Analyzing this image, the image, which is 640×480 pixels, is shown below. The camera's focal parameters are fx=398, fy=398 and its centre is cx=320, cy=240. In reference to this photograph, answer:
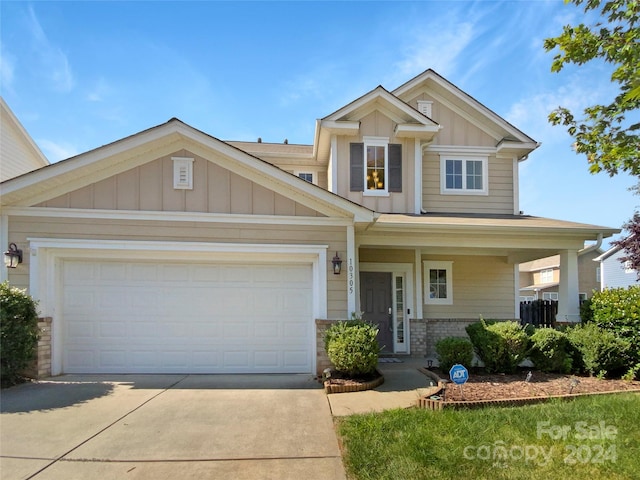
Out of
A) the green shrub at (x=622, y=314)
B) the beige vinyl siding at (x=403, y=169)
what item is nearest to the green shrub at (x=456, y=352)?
the green shrub at (x=622, y=314)

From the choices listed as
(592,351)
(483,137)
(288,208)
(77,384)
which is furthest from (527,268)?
(77,384)

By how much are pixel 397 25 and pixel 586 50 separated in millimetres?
3446

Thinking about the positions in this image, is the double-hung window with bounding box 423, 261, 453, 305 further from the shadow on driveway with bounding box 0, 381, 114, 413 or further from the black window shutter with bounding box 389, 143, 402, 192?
the shadow on driveway with bounding box 0, 381, 114, 413

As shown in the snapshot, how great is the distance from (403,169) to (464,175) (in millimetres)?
1966

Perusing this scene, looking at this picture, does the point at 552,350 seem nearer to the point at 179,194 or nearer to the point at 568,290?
the point at 568,290

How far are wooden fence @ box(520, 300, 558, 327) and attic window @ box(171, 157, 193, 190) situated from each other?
33.8ft

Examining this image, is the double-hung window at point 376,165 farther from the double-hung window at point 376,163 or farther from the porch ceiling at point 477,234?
the porch ceiling at point 477,234

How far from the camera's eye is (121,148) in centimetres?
720

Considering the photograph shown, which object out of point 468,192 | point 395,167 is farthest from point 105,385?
point 468,192

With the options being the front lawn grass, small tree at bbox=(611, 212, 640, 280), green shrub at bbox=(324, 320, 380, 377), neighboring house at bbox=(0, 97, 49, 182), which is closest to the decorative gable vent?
green shrub at bbox=(324, 320, 380, 377)

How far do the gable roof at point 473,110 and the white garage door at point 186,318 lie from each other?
6710 millimetres

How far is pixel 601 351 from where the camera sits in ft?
22.7

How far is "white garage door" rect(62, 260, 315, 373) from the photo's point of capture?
7.48 meters

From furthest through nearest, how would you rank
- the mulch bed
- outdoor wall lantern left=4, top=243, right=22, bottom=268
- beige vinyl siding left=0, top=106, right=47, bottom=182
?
beige vinyl siding left=0, top=106, right=47, bottom=182
outdoor wall lantern left=4, top=243, right=22, bottom=268
the mulch bed
